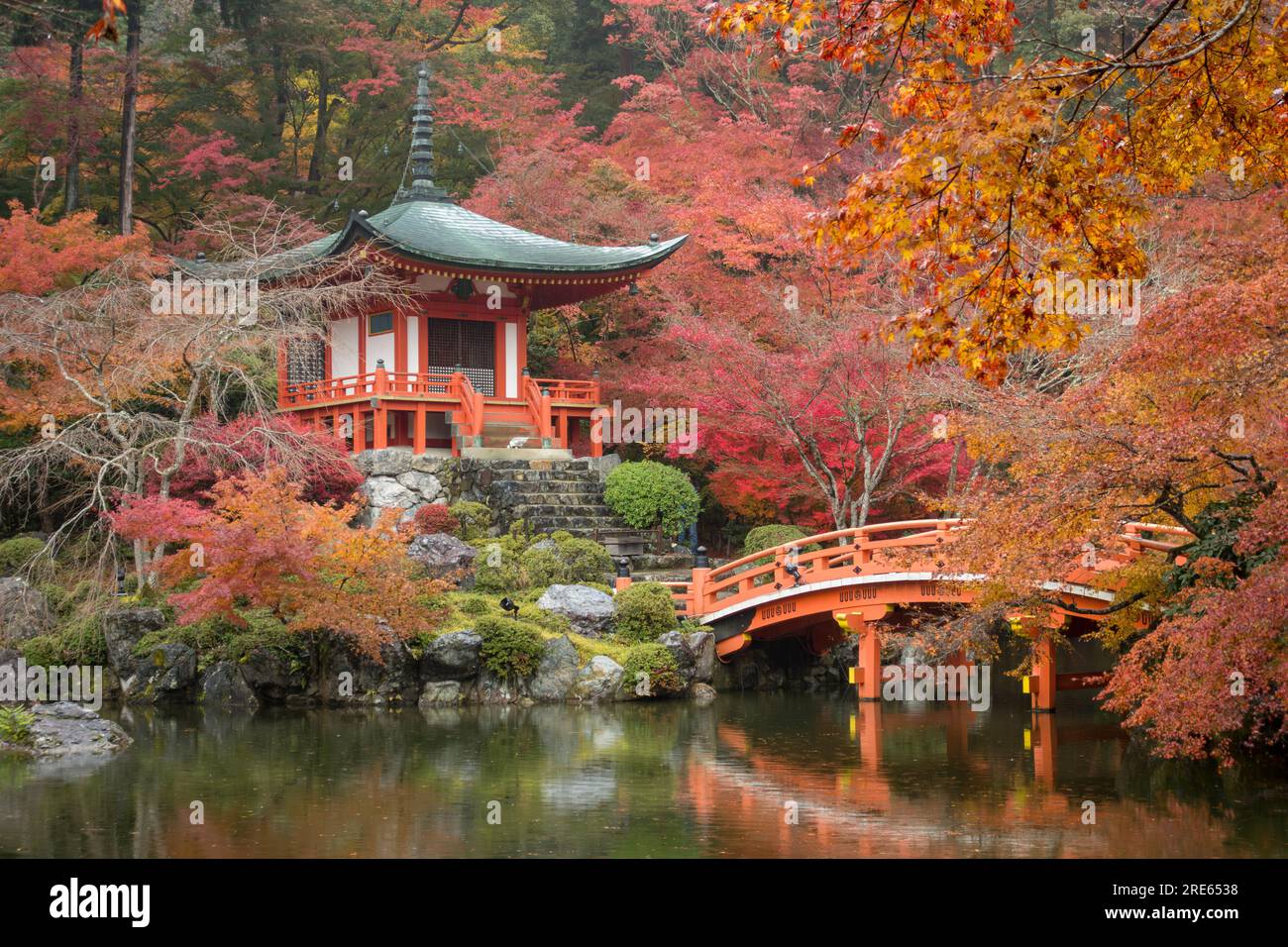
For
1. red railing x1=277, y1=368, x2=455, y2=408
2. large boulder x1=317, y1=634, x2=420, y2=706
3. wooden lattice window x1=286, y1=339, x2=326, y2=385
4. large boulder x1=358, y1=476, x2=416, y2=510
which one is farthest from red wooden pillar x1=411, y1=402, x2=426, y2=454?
large boulder x1=317, y1=634, x2=420, y2=706

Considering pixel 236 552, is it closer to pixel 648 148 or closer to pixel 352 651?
pixel 352 651

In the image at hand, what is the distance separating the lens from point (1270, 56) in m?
6.69

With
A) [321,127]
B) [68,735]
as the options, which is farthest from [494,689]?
[321,127]

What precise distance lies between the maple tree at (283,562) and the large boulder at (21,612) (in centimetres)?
166

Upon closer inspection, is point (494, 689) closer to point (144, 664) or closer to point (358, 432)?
point (144, 664)

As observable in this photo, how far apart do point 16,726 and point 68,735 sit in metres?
0.49

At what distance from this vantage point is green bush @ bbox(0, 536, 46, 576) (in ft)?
62.6

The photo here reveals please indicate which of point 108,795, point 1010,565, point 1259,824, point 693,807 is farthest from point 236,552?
point 1259,824

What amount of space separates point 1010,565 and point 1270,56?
7915 millimetres

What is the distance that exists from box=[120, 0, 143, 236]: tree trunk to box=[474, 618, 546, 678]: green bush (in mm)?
11256

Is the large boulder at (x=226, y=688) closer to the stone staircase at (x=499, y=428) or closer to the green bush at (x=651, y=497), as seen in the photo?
the stone staircase at (x=499, y=428)

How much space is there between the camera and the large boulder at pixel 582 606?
720 inches

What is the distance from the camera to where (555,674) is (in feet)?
57.4

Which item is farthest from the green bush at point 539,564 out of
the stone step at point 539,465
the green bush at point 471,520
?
the stone step at point 539,465
